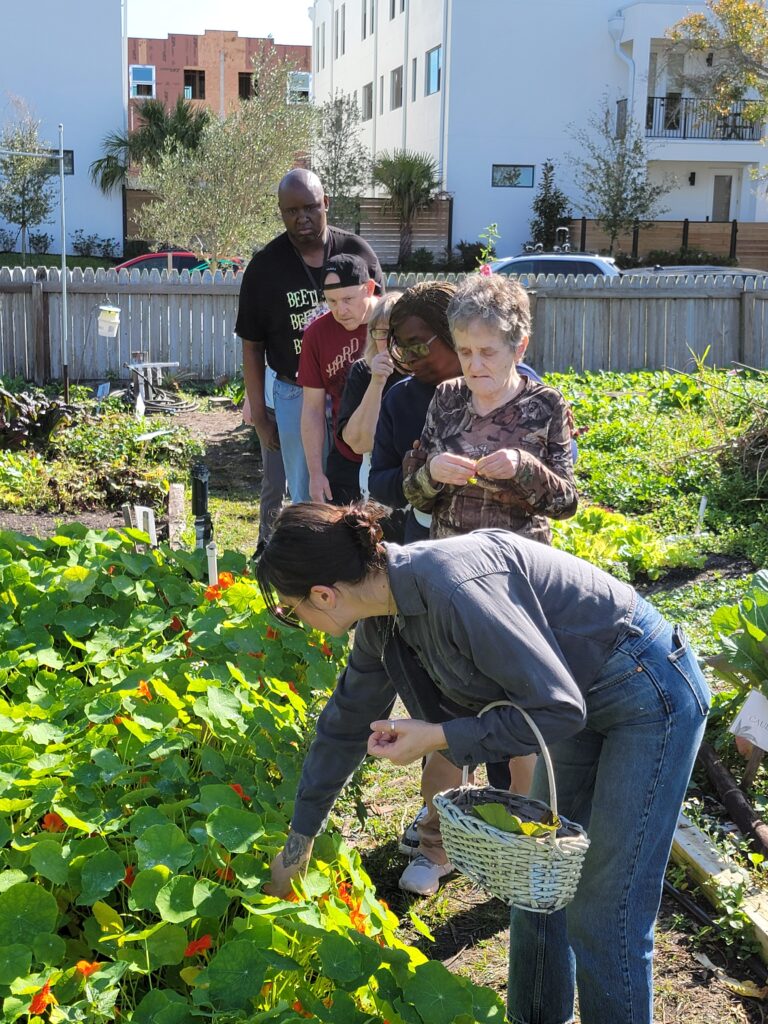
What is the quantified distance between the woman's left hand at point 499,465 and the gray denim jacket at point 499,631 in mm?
669

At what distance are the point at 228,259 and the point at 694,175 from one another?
18087mm

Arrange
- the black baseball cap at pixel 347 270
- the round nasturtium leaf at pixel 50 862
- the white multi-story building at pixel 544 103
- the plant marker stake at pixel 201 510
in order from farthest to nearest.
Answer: the white multi-story building at pixel 544 103 → the plant marker stake at pixel 201 510 → the black baseball cap at pixel 347 270 → the round nasturtium leaf at pixel 50 862

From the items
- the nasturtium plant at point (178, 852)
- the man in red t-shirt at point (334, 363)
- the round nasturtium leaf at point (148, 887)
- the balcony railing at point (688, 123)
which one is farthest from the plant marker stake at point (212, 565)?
the balcony railing at point (688, 123)

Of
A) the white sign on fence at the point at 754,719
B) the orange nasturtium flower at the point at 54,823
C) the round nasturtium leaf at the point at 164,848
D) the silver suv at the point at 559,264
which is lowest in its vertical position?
the white sign on fence at the point at 754,719

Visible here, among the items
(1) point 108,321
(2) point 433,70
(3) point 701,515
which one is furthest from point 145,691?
(2) point 433,70

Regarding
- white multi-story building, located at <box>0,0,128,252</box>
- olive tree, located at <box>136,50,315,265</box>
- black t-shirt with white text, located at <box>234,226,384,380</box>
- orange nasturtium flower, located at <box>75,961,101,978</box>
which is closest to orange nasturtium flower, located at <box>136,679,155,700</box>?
orange nasturtium flower, located at <box>75,961,101,978</box>

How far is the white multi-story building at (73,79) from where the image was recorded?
29250mm

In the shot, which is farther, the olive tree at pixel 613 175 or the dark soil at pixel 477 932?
the olive tree at pixel 613 175

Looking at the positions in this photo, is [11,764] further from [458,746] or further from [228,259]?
[228,259]

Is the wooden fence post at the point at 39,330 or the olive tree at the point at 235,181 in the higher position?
the olive tree at the point at 235,181

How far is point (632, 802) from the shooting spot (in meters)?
2.06

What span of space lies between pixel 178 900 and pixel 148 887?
0.06 meters

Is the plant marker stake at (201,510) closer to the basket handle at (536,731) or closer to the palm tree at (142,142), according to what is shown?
the basket handle at (536,731)

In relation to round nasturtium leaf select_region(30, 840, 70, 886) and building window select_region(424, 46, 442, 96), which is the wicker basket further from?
building window select_region(424, 46, 442, 96)
